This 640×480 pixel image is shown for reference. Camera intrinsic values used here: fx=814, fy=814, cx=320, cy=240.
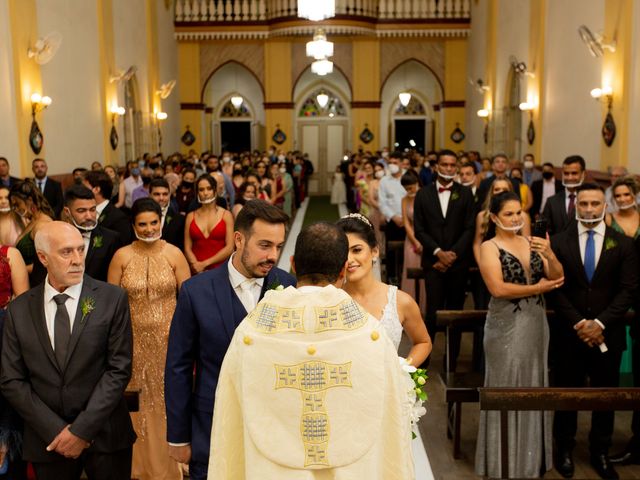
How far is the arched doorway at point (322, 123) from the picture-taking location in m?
31.1

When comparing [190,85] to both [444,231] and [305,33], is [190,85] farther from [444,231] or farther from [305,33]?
[444,231]

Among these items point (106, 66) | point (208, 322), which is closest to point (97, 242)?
point (208, 322)

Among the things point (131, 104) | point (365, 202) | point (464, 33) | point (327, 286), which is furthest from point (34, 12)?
point (464, 33)

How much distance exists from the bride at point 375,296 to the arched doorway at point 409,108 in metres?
26.4

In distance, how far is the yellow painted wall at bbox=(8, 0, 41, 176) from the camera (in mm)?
13164

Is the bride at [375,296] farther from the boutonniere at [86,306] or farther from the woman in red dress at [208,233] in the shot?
the woman in red dress at [208,233]

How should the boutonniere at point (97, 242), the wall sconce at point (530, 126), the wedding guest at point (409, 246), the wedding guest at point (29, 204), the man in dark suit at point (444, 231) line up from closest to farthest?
1. the boutonniere at point (97, 242)
2. the wedding guest at point (29, 204)
3. the man in dark suit at point (444, 231)
4. the wedding guest at point (409, 246)
5. the wall sconce at point (530, 126)

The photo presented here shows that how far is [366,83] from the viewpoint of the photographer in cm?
2764

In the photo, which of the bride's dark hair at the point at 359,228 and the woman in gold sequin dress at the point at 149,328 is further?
the woman in gold sequin dress at the point at 149,328

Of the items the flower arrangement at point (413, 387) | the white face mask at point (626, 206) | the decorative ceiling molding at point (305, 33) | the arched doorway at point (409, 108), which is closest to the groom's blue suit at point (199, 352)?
the flower arrangement at point (413, 387)

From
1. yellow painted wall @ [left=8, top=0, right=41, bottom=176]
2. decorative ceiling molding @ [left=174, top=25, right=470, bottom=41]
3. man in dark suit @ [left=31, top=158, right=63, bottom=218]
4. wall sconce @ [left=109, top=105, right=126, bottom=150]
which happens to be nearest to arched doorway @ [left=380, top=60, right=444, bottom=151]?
decorative ceiling molding @ [left=174, top=25, right=470, bottom=41]

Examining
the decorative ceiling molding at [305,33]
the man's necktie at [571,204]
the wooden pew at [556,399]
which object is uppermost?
the decorative ceiling molding at [305,33]

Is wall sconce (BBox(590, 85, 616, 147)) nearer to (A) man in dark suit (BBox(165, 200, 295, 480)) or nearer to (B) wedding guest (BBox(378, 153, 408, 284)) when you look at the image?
(B) wedding guest (BBox(378, 153, 408, 284))

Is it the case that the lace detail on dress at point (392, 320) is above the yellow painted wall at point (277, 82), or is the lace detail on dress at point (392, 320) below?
below
